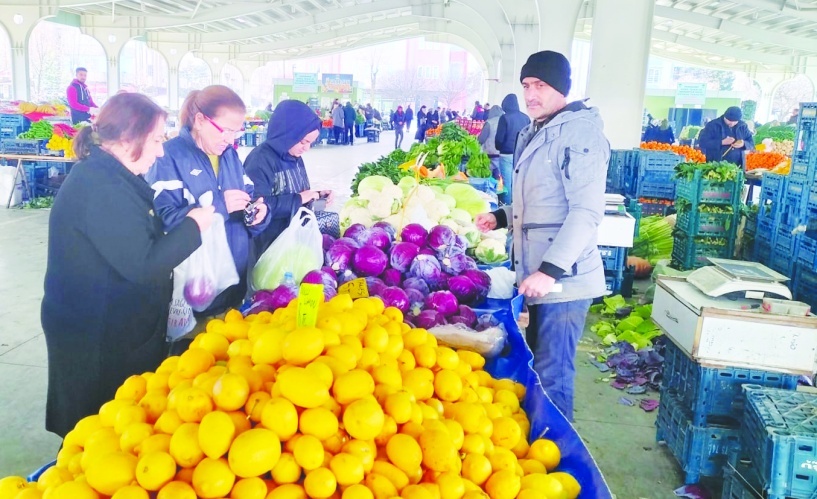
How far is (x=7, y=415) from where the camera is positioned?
3367 mm

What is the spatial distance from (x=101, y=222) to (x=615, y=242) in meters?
4.23

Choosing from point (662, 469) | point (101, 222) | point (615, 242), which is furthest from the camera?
point (615, 242)

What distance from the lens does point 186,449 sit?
49.9 inches

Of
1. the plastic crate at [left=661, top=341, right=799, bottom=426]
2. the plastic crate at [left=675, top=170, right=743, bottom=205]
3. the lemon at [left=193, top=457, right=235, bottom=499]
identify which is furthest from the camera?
the plastic crate at [left=675, top=170, right=743, bottom=205]

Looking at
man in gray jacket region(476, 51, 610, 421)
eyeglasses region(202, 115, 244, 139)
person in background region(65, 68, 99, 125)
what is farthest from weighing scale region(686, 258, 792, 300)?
person in background region(65, 68, 99, 125)

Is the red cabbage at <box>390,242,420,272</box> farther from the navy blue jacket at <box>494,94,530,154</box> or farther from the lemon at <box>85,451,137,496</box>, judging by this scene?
the navy blue jacket at <box>494,94,530,154</box>

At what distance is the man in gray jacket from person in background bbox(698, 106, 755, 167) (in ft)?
23.1

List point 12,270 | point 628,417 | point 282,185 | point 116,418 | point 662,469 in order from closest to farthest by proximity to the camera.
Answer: point 116,418 → point 662,469 → point 282,185 → point 628,417 → point 12,270

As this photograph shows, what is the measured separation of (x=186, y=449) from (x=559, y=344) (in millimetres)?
1758

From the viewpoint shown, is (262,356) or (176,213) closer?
(262,356)

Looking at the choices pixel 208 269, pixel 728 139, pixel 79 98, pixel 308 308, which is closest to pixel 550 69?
pixel 308 308

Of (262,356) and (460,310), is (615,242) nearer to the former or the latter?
(460,310)

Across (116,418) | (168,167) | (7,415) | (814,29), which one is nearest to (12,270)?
(7,415)

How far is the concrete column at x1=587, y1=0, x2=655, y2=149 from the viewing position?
755cm
